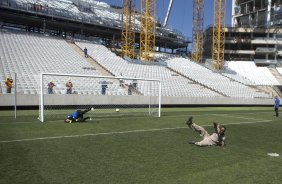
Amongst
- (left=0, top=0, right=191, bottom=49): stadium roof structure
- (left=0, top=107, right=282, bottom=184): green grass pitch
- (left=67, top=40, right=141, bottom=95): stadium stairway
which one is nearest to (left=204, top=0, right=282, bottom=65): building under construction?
(left=0, top=0, right=191, bottom=49): stadium roof structure

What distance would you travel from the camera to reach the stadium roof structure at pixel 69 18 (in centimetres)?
4712

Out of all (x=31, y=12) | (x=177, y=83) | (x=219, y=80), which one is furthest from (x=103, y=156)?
(x=31, y=12)

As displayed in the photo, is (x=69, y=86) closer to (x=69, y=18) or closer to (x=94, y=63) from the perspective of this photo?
(x=94, y=63)

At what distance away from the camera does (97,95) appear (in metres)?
25.2

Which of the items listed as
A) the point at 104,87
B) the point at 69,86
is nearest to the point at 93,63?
the point at 104,87

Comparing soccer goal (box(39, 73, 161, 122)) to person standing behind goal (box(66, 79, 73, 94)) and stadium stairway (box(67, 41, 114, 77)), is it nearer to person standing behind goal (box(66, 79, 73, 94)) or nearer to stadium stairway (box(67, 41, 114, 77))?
person standing behind goal (box(66, 79, 73, 94))

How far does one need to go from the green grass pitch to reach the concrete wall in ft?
32.9

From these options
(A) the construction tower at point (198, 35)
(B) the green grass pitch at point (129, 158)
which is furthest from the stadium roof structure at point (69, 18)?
(B) the green grass pitch at point (129, 158)

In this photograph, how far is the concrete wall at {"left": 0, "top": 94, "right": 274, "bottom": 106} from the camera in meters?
21.6

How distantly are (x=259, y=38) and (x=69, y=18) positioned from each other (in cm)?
5267

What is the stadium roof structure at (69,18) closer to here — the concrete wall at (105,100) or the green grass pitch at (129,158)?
the concrete wall at (105,100)

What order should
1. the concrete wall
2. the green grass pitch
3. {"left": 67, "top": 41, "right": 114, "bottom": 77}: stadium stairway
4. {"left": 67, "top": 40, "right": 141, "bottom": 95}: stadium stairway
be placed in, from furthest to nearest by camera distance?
1. {"left": 67, "top": 41, "right": 114, "bottom": 77}: stadium stairway
2. {"left": 67, "top": 40, "right": 141, "bottom": 95}: stadium stairway
3. the concrete wall
4. the green grass pitch

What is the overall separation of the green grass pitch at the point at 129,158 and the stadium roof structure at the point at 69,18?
40.1 metres

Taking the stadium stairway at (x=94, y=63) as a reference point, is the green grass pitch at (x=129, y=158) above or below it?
below
